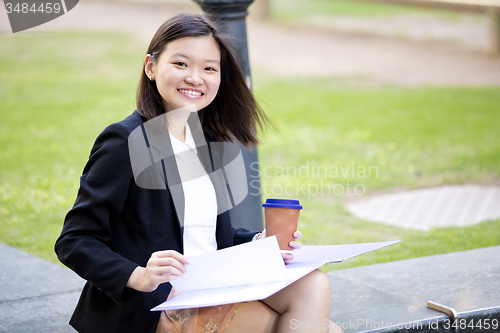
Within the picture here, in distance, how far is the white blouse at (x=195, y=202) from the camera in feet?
6.14

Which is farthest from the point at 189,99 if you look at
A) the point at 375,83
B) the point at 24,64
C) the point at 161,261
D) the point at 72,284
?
the point at 24,64

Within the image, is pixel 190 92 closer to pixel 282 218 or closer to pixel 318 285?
pixel 282 218

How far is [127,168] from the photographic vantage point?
1.70 m

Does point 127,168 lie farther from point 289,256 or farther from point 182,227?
point 289,256

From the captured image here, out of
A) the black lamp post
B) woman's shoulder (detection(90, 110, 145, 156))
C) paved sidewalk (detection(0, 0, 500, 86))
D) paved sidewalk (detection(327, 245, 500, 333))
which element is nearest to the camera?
woman's shoulder (detection(90, 110, 145, 156))

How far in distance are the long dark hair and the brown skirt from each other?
64 centimetres

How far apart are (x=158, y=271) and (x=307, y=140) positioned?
6374mm

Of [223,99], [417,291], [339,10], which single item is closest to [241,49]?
[223,99]

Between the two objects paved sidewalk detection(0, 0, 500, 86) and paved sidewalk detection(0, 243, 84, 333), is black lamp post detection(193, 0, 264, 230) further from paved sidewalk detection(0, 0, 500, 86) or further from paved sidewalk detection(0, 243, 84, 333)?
paved sidewalk detection(0, 0, 500, 86)

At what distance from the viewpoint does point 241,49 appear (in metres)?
2.89

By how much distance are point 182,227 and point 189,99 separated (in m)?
0.42

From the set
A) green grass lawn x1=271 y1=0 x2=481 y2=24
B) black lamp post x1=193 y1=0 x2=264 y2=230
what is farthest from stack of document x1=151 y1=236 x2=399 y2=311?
green grass lawn x1=271 y1=0 x2=481 y2=24

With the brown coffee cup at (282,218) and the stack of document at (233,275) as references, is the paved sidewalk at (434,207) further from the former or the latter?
the stack of document at (233,275)

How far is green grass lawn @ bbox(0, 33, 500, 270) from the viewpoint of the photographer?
455 cm
